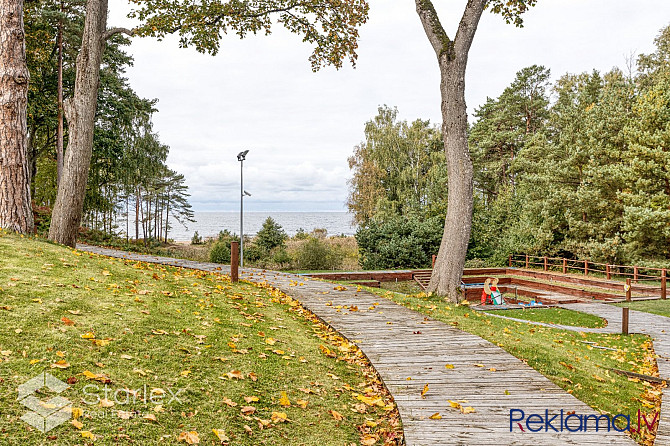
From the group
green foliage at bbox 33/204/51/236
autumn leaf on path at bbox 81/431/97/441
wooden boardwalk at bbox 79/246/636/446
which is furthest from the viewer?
green foliage at bbox 33/204/51/236

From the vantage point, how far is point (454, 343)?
5395 mm

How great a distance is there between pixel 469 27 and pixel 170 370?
9.36 m

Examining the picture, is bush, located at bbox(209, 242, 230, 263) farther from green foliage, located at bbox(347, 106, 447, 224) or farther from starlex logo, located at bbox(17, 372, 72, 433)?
starlex logo, located at bbox(17, 372, 72, 433)

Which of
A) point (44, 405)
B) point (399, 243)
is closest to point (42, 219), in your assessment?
point (399, 243)

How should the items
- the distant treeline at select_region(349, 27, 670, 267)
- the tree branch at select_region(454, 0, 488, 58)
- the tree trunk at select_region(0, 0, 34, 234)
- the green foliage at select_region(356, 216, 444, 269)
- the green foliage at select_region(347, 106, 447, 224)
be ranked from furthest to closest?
the green foliage at select_region(347, 106, 447, 224)
the green foliage at select_region(356, 216, 444, 269)
the distant treeline at select_region(349, 27, 670, 267)
the tree branch at select_region(454, 0, 488, 58)
the tree trunk at select_region(0, 0, 34, 234)

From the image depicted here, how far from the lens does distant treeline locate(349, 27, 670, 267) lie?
18.3 m

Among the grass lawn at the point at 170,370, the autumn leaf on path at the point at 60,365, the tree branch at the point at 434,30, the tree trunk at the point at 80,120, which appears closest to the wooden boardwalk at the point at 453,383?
the grass lawn at the point at 170,370

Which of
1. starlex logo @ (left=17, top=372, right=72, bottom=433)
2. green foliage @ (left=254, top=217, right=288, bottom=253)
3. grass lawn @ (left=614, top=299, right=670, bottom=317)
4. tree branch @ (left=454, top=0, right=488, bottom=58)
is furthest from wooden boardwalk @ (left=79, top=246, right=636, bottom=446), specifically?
green foliage @ (left=254, top=217, right=288, bottom=253)

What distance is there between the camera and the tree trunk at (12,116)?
8648mm

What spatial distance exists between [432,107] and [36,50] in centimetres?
2697

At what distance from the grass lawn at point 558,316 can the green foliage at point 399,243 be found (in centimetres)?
988

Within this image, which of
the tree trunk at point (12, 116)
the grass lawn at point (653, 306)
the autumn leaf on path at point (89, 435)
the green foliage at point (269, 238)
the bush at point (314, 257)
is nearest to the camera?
the autumn leaf on path at point (89, 435)

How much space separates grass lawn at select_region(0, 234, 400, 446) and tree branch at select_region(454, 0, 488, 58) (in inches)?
287

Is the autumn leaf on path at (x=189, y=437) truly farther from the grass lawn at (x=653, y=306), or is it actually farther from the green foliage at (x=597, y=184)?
the green foliage at (x=597, y=184)
